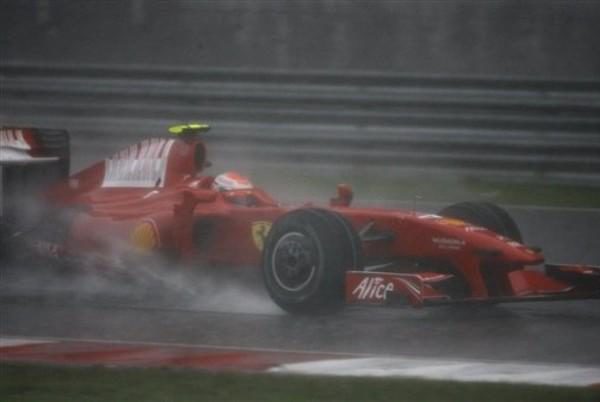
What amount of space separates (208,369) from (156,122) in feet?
30.1

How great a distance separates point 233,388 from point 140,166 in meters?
3.90

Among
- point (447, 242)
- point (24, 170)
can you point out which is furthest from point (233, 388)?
point (24, 170)

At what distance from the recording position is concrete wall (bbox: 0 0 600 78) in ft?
54.4

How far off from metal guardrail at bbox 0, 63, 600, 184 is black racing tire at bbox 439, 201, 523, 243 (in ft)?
17.7

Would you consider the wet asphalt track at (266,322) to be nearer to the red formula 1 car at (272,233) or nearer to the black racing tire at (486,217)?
the red formula 1 car at (272,233)

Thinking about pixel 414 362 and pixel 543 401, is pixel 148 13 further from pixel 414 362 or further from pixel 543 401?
pixel 543 401

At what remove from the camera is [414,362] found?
8.09m

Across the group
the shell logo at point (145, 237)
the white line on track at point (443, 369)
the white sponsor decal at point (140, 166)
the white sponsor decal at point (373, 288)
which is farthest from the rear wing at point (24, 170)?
the white line on track at point (443, 369)

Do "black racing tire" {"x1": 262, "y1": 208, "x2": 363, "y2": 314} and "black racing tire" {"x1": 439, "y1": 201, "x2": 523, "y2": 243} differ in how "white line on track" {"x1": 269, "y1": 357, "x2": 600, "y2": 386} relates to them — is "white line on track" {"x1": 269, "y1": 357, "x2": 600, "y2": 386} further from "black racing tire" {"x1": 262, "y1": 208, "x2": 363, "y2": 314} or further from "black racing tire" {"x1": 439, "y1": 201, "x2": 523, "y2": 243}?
"black racing tire" {"x1": 439, "y1": 201, "x2": 523, "y2": 243}

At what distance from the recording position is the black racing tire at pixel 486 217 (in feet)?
33.2

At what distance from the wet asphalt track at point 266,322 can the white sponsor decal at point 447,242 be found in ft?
1.45

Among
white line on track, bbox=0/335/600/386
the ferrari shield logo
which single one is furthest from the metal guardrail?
white line on track, bbox=0/335/600/386

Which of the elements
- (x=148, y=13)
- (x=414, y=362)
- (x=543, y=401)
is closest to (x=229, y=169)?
(x=148, y=13)

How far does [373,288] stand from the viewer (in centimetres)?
918
